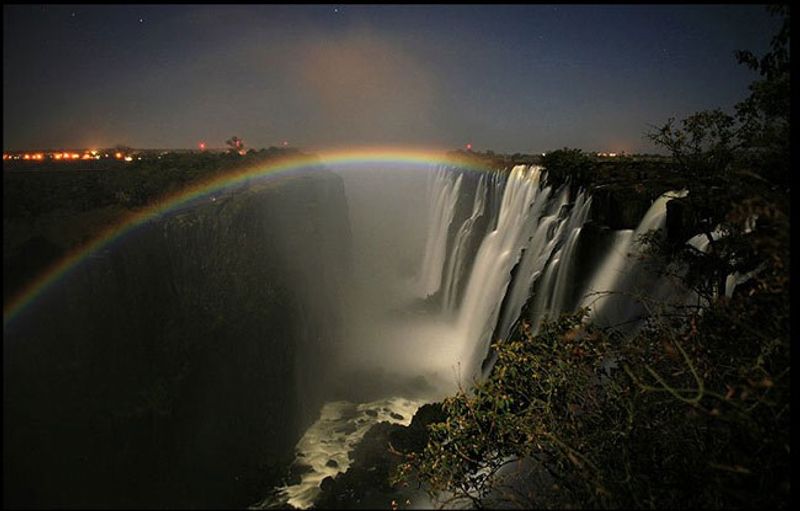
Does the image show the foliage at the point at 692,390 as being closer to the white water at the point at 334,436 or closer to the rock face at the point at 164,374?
the rock face at the point at 164,374

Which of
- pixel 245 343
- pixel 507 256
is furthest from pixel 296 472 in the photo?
pixel 507 256

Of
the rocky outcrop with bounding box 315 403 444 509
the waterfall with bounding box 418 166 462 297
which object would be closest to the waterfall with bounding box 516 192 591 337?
the rocky outcrop with bounding box 315 403 444 509

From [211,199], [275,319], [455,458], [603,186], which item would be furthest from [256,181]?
[455,458]

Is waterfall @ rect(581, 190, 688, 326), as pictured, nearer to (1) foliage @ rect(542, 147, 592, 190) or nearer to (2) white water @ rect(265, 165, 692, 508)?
(2) white water @ rect(265, 165, 692, 508)

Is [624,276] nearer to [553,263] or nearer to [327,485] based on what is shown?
[553,263]

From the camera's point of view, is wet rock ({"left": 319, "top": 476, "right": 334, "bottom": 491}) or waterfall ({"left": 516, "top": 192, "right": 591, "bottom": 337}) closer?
waterfall ({"left": 516, "top": 192, "right": 591, "bottom": 337})

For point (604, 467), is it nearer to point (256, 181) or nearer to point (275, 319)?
point (275, 319)
